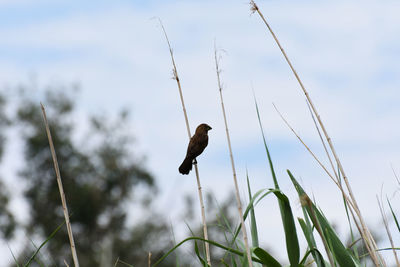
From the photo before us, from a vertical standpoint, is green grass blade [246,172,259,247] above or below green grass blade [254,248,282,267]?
above

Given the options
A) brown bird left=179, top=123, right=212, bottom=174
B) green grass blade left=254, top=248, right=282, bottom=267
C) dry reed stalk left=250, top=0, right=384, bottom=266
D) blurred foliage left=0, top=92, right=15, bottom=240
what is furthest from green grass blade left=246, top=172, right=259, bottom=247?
blurred foliage left=0, top=92, right=15, bottom=240

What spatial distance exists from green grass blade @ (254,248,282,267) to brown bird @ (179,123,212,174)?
2.60ft

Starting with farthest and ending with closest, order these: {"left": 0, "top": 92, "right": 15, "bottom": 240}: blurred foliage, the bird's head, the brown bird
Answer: {"left": 0, "top": 92, "right": 15, "bottom": 240}: blurred foliage → the bird's head → the brown bird

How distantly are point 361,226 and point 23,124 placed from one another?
33596 millimetres

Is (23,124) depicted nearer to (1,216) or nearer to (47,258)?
(1,216)

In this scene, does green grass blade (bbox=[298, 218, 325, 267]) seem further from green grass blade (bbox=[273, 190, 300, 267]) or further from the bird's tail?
the bird's tail

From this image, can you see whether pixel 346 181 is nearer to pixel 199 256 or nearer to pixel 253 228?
pixel 253 228

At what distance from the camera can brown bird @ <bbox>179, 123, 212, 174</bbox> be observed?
283 cm

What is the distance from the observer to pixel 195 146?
2873 mm

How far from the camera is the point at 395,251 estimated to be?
2119 millimetres

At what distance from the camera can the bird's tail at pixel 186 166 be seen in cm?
286

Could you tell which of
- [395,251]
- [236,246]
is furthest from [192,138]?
[395,251]

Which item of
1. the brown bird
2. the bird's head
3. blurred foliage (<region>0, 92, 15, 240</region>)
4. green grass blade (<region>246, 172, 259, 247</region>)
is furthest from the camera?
blurred foliage (<region>0, 92, 15, 240</region>)

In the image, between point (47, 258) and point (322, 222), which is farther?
point (47, 258)
